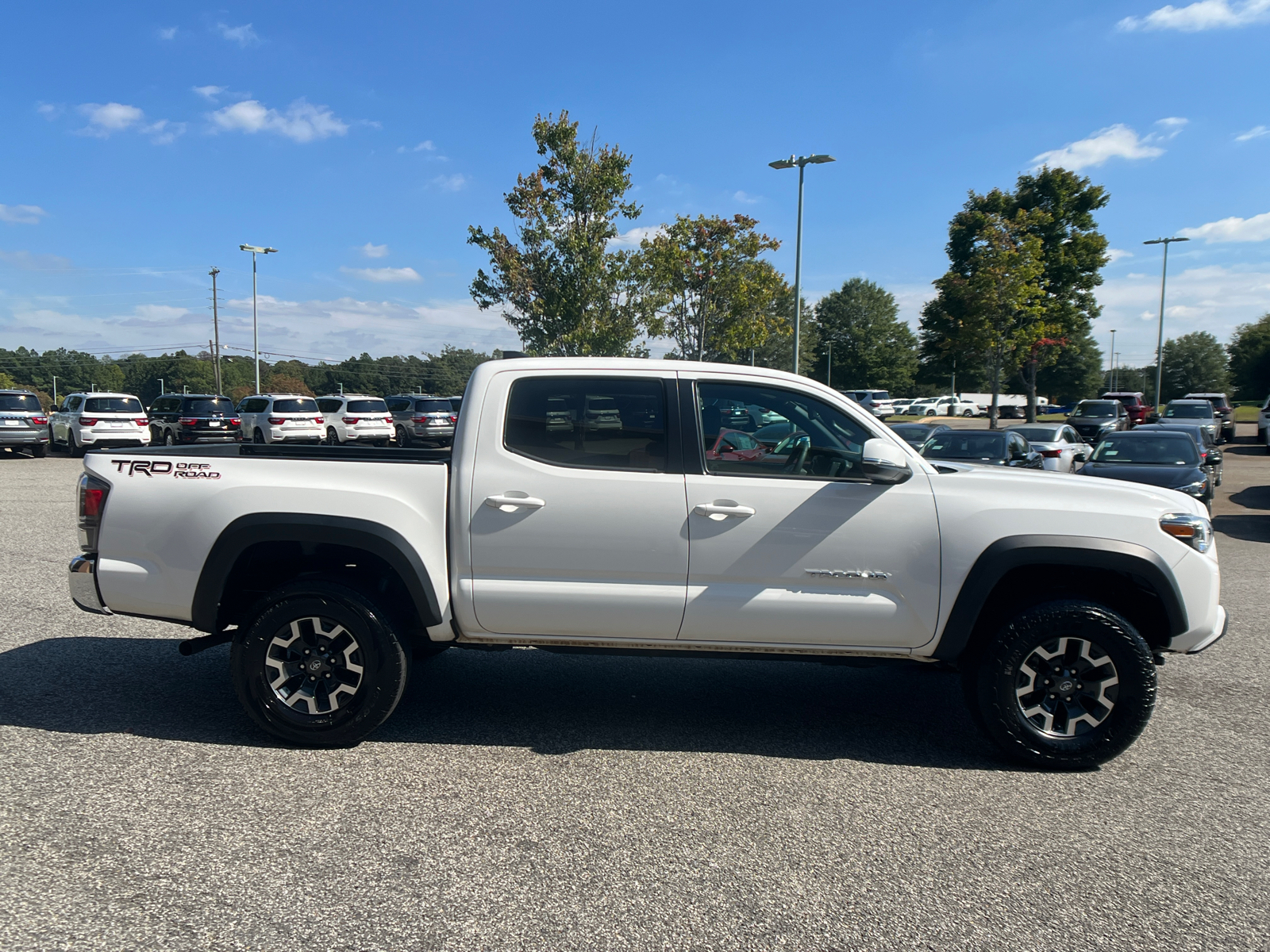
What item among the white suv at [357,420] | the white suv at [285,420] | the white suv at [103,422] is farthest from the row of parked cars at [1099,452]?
the white suv at [103,422]

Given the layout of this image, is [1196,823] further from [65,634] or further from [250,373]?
[250,373]

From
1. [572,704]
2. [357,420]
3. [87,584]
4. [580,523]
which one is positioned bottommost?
[572,704]

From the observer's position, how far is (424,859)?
3.29 metres

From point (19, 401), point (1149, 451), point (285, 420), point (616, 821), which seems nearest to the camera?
point (616, 821)

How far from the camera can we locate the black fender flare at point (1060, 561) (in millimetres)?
4086

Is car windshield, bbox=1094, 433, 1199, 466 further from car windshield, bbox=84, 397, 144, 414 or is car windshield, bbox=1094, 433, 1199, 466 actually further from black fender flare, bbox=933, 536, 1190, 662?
car windshield, bbox=84, 397, 144, 414

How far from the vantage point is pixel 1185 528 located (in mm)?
4164

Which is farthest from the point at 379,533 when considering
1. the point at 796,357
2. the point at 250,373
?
the point at 250,373

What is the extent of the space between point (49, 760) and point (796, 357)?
79.9 feet

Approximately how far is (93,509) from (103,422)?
2275cm

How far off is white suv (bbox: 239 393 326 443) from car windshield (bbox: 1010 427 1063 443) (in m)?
19.1

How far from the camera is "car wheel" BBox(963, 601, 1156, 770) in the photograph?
13.5ft

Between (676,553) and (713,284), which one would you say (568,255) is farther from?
(676,553)

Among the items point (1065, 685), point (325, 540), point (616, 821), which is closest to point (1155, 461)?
point (1065, 685)
